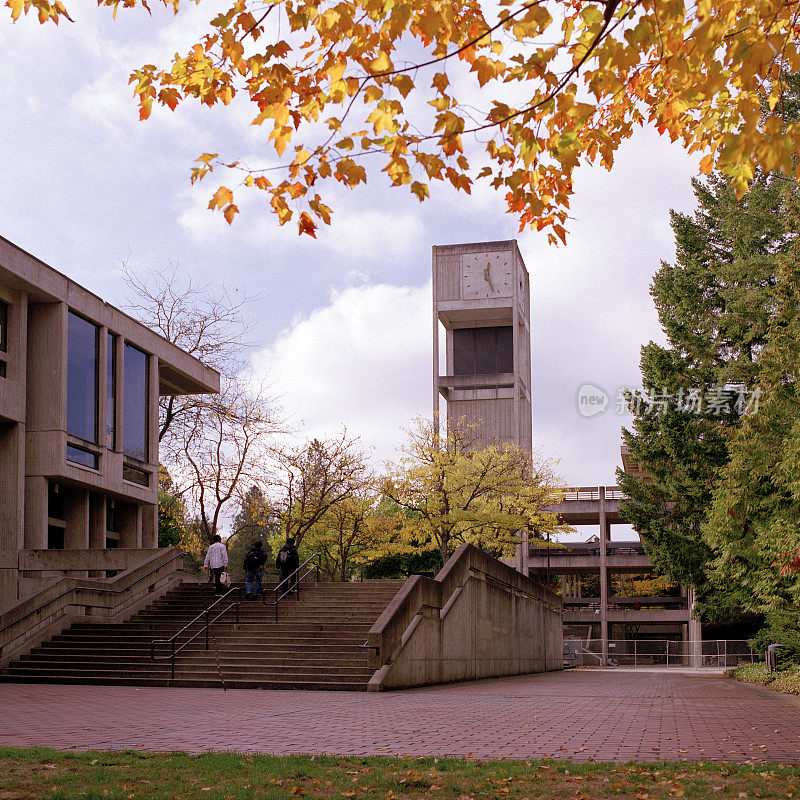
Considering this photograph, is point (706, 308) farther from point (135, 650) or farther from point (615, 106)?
point (615, 106)

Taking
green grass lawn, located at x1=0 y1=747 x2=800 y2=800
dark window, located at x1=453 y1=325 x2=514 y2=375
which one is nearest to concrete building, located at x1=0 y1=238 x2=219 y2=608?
green grass lawn, located at x1=0 y1=747 x2=800 y2=800

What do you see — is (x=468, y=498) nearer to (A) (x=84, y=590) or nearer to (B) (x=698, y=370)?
(B) (x=698, y=370)

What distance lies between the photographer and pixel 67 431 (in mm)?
26562


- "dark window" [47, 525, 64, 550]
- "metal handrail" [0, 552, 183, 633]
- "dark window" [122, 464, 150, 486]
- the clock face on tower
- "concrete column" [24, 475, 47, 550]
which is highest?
the clock face on tower

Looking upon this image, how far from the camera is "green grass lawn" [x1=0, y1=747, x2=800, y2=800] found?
619cm

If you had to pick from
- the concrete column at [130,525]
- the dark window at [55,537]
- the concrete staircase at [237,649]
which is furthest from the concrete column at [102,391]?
the concrete staircase at [237,649]

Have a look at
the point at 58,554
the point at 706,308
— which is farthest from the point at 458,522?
the point at 58,554

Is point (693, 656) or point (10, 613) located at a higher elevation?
point (10, 613)

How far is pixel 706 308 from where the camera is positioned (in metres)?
28.3

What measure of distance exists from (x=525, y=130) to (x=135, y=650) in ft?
52.9

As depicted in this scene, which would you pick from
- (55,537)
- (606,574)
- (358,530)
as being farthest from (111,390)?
(606,574)

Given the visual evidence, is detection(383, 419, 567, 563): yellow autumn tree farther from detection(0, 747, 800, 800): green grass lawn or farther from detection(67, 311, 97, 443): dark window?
detection(0, 747, 800, 800): green grass lawn

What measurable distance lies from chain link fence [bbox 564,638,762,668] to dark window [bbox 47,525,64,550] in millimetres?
27968

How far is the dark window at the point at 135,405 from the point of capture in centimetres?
3034
